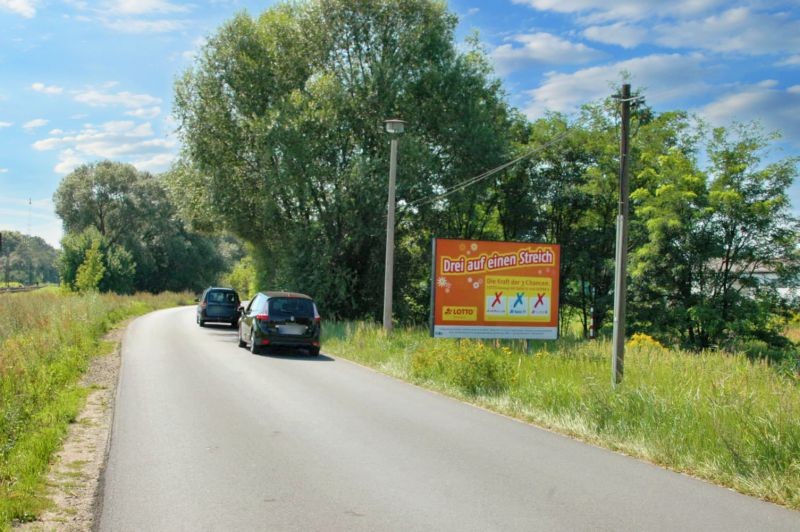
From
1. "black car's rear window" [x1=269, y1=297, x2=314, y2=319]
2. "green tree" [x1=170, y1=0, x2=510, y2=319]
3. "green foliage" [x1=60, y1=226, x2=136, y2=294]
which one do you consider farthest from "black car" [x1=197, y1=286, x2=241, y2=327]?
"green foliage" [x1=60, y1=226, x2=136, y2=294]

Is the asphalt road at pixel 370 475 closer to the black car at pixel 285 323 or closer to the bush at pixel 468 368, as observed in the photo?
the bush at pixel 468 368

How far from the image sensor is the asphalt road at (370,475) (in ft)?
17.8

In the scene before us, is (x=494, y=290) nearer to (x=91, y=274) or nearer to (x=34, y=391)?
(x=34, y=391)

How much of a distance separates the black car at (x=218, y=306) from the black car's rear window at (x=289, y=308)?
1230 cm

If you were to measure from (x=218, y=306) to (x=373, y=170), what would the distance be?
9.23 meters

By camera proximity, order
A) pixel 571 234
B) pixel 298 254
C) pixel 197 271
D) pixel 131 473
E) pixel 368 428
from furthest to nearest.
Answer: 1. pixel 197 271
2. pixel 571 234
3. pixel 298 254
4. pixel 368 428
5. pixel 131 473

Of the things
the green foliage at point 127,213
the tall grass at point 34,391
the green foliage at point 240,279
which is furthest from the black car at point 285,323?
the green foliage at point 240,279

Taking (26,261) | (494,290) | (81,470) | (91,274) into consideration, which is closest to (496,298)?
(494,290)

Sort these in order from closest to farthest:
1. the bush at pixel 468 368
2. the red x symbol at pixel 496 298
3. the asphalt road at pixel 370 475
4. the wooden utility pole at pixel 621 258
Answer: the asphalt road at pixel 370 475, the wooden utility pole at pixel 621 258, the bush at pixel 468 368, the red x symbol at pixel 496 298

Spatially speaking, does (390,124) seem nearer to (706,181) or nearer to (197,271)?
(706,181)

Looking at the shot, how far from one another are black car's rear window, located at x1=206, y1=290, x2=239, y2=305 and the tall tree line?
8.32 ft

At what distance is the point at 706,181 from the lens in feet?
106

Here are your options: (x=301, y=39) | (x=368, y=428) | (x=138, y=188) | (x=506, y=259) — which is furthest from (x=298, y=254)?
(x=138, y=188)

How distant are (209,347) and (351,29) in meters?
17.4
